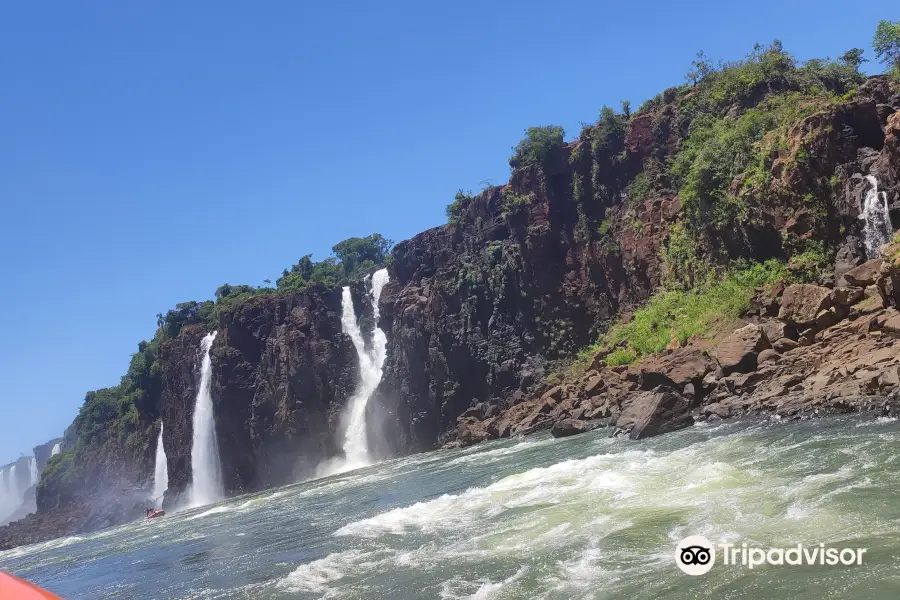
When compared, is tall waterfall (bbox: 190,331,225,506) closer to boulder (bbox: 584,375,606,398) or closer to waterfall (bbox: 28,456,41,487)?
boulder (bbox: 584,375,606,398)

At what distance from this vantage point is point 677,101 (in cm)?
4584

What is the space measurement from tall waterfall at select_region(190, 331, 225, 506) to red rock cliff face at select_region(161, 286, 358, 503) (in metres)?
1.11

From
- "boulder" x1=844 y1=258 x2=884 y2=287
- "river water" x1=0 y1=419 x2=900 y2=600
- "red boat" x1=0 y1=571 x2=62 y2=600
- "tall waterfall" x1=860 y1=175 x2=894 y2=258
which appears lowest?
"river water" x1=0 y1=419 x2=900 y2=600

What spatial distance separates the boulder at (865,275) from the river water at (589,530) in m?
7.33

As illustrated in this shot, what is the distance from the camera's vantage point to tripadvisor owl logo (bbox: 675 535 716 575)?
9.23 m

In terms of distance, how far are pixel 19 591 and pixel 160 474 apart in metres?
71.7

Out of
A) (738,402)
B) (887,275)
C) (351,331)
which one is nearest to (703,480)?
(738,402)

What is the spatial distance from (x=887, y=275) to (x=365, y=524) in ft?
52.8

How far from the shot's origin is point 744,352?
24.2m

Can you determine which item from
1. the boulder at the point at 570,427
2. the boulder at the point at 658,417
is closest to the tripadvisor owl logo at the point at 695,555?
the boulder at the point at 658,417

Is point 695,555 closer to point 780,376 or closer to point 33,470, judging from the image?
point 780,376

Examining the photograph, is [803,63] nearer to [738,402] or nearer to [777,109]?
[777,109]

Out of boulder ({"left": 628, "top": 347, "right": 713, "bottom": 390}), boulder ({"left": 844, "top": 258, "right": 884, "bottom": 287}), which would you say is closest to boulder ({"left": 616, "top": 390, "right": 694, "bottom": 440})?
boulder ({"left": 628, "top": 347, "right": 713, "bottom": 390})

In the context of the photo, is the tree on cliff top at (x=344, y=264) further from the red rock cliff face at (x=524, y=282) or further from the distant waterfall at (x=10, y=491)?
the distant waterfall at (x=10, y=491)
